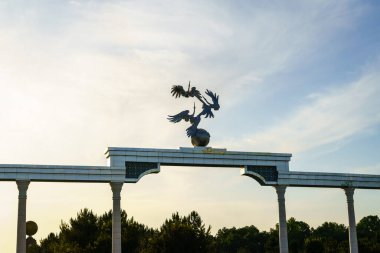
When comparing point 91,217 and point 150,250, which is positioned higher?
point 91,217

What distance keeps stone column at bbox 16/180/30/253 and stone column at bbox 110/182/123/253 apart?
5.39 m

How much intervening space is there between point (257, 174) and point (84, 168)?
11915 millimetres

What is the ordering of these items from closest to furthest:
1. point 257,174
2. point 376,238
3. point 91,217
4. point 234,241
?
point 257,174, point 91,217, point 376,238, point 234,241

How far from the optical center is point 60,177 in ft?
123

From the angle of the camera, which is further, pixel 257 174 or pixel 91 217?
pixel 91 217

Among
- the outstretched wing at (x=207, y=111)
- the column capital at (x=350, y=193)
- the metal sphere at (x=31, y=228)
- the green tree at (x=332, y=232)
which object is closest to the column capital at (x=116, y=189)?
the outstretched wing at (x=207, y=111)

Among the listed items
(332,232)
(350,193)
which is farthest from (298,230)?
(350,193)

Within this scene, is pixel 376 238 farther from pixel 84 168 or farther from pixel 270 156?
pixel 84 168

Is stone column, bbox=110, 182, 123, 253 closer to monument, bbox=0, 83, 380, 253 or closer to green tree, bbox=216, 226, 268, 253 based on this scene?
monument, bbox=0, 83, 380, 253

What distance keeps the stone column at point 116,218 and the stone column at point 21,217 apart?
5394mm

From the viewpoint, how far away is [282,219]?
A: 41.8 metres

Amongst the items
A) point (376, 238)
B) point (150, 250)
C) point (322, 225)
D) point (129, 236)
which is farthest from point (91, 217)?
point (322, 225)

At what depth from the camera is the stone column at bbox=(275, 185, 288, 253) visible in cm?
4116

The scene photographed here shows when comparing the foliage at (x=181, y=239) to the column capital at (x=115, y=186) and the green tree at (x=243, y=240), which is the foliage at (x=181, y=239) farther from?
the green tree at (x=243, y=240)
